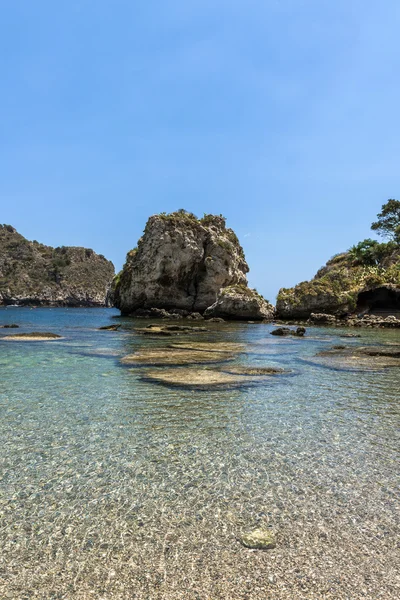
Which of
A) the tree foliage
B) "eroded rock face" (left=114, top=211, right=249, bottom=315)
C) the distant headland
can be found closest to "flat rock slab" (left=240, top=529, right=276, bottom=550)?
the distant headland

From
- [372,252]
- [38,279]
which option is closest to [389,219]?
[372,252]

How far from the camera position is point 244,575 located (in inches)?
166

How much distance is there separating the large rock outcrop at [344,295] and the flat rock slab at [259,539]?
5696cm

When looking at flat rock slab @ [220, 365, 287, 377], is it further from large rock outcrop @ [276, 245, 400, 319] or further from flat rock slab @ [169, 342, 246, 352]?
large rock outcrop @ [276, 245, 400, 319]

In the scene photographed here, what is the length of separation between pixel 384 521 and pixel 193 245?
67.3m

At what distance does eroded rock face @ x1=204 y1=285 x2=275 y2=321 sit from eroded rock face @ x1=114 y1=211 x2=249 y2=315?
7.15 metres

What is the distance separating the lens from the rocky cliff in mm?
164500

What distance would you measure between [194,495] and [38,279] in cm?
18688

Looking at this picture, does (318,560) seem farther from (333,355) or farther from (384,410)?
(333,355)

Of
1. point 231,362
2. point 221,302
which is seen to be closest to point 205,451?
point 231,362

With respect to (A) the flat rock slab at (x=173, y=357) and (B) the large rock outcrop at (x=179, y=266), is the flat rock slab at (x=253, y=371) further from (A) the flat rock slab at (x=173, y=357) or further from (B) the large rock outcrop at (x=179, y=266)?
(B) the large rock outcrop at (x=179, y=266)

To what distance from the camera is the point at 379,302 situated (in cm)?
6450

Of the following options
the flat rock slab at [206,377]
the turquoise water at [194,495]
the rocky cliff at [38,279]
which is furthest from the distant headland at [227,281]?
the rocky cliff at [38,279]

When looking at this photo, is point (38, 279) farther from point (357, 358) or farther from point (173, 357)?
point (357, 358)
